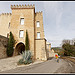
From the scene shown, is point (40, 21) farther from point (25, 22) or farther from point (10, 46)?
point (10, 46)

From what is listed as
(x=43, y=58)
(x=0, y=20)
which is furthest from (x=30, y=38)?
(x=0, y=20)

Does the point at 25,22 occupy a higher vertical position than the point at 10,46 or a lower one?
higher

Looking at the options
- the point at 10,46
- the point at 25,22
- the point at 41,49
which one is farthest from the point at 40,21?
the point at 10,46

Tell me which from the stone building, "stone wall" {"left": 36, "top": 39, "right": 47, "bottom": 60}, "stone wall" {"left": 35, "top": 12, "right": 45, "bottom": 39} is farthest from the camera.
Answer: "stone wall" {"left": 35, "top": 12, "right": 45, "bottom": 39}

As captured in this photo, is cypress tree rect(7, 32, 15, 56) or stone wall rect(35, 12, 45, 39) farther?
stone wall rect(35, 12, 45, 39)

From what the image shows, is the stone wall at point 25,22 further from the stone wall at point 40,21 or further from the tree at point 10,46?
the stone wall at point 40,21

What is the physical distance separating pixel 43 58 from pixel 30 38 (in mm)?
4844

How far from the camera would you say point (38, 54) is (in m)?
15.4

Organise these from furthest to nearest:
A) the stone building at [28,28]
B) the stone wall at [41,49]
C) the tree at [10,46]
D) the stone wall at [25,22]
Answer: the stone wall at [25,22] → the stone building at [28,28] → the stone wall at [41,49] → the tree at [10,46]

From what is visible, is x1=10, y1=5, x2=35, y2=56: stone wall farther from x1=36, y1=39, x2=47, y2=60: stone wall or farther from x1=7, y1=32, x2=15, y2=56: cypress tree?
x1=36, y1=39, x2=47, y2=60: stone wall

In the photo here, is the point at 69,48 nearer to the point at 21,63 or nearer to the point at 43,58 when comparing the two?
the point at 43,58

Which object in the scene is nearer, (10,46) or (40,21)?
(10,46)

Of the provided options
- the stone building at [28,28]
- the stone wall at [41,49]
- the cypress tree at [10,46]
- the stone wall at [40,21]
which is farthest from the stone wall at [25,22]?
the stone wall at [40,21]

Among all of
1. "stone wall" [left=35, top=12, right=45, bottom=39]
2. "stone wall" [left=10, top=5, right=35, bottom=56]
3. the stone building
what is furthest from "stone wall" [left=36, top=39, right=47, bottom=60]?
"stone wall" [left=35, top=12, right=45, bottom=39]
